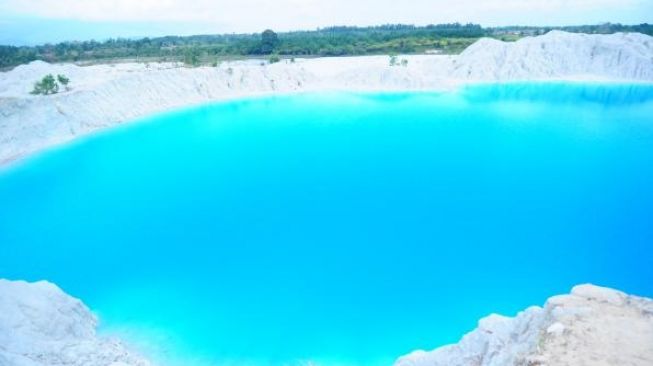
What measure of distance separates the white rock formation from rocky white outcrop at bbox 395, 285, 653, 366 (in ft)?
31.2

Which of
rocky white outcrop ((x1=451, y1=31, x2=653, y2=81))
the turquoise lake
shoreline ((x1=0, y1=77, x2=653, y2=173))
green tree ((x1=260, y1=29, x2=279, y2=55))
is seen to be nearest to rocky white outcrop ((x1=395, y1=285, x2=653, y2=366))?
the turquoise lake

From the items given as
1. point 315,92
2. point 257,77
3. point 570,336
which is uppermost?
point 257,77

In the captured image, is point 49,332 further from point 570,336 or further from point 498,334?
point 570,336

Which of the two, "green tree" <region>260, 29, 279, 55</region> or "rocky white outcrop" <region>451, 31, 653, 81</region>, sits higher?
"green tree" <region>260, 29, 279, 55</region>

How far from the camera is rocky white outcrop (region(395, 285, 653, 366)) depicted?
29.7ft

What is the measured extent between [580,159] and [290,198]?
20810 millimetres

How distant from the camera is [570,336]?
959cm

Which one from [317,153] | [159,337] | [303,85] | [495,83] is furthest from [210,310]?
[495,83]

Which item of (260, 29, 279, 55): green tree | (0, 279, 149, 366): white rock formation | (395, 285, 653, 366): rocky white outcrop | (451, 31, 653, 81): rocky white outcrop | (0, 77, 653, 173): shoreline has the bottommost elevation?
(0, 279, 149, 366): white rock formation

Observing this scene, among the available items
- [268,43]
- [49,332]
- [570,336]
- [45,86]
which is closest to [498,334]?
[570,336]

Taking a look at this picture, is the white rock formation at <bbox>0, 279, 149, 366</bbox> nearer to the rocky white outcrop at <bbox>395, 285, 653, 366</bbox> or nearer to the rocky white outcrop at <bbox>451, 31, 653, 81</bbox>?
the rocky white outcrop at <bbox>395, 285, 653, 366</bbox>

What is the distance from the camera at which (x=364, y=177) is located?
28.6 meters

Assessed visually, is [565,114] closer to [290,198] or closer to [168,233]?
[290,198]

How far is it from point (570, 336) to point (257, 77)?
2202 inches
